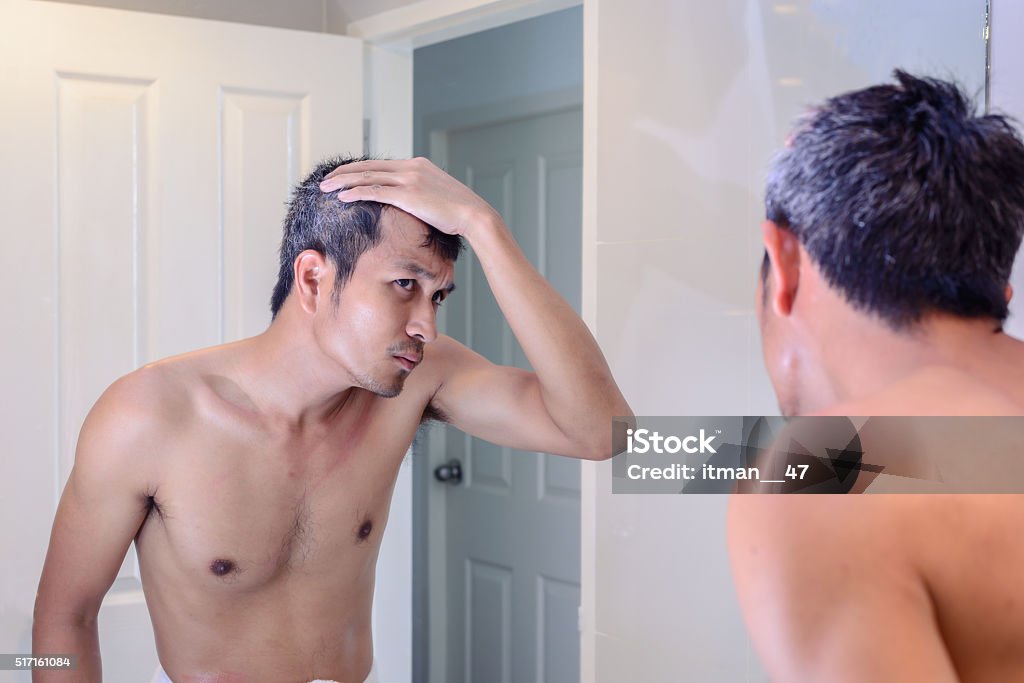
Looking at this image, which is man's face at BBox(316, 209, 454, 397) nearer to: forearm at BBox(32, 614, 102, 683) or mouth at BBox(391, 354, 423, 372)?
mouth at BBox(391, 354, 423, 372)

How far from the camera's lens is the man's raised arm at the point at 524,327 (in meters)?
0.96

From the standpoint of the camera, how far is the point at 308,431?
115cm

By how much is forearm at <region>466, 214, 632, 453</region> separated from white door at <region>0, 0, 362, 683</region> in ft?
3.07

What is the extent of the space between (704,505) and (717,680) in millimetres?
239

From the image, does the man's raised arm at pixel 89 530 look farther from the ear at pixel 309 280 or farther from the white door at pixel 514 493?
the white door at pixel 514 493

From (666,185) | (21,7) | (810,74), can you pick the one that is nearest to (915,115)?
(810,74)

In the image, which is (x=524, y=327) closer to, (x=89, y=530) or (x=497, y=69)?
(x=89, y=530)

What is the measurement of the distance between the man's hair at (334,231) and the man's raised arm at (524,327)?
25 mm

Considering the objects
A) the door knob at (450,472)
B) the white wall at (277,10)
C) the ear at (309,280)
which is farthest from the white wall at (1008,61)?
the door knob at (450,472)

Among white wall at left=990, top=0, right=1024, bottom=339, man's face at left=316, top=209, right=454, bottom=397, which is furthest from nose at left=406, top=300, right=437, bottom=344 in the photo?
white wall at left=990, top=0, right=1024, bottom=339

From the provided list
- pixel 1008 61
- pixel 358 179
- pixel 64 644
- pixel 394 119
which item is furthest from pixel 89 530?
pixel 394 119

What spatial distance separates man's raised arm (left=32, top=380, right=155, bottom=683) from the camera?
105 centimetres

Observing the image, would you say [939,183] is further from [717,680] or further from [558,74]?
[558,74]

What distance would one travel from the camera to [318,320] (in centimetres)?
108
